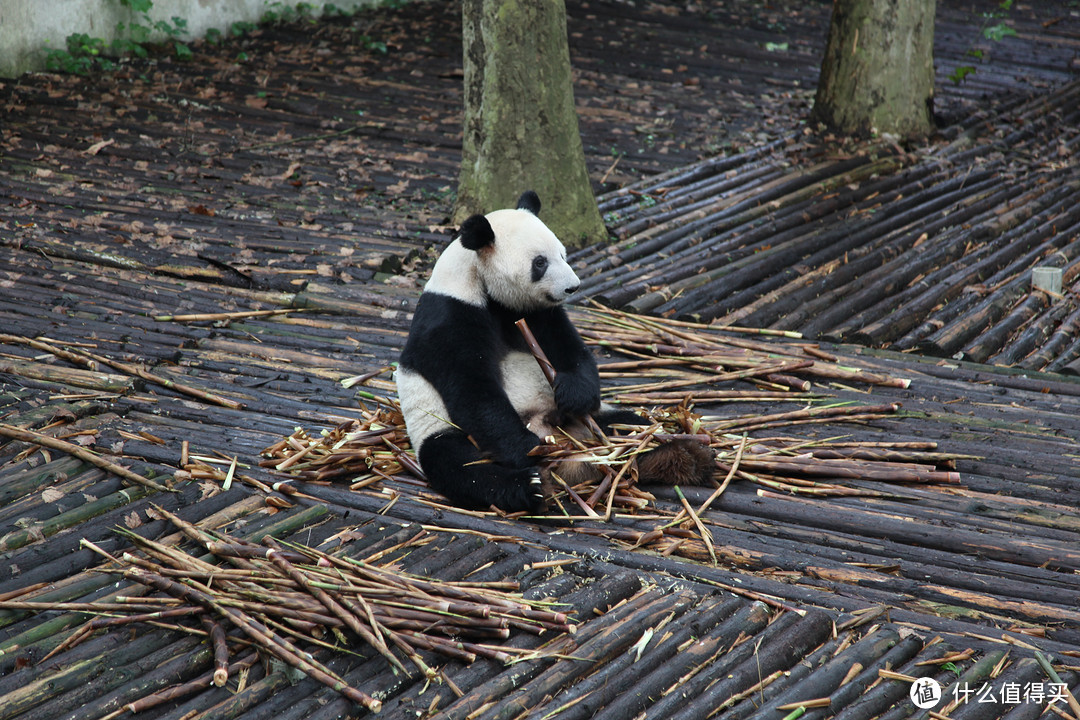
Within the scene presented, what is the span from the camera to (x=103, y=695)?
112 inches

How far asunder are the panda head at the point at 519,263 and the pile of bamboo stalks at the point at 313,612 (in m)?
1.22

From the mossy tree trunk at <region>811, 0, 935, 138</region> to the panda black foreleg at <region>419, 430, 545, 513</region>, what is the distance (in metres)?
6.30

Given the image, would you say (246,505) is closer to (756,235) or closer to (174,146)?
(756,235)

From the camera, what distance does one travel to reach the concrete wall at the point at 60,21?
967 cm

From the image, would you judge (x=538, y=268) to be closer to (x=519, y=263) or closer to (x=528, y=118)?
(x=519, y=263)

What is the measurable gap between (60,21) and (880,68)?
7667mm

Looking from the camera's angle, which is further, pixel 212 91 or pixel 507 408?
pixel 212 91

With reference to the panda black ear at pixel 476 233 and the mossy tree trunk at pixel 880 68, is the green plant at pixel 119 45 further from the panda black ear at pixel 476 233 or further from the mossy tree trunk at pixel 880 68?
the panda black ear at pixel 476 233

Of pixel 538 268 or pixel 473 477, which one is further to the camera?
pixel 538 268

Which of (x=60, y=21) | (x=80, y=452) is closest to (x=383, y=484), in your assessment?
(x=80, y=452)

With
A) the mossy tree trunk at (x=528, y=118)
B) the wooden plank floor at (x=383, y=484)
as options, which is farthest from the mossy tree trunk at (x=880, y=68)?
the mossy tree trunk at (x=528, y=118)

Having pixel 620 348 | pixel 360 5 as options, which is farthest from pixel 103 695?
pixel 360 5

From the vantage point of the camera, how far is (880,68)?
29.1ft

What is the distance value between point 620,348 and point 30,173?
5201 mm
